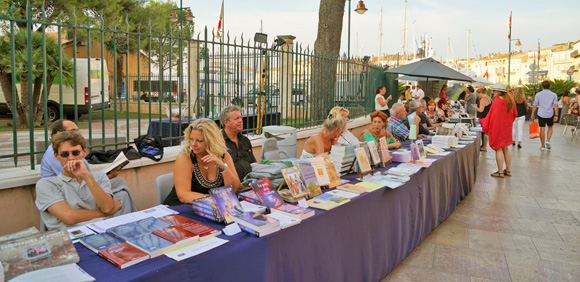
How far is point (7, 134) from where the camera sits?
895 centimetres

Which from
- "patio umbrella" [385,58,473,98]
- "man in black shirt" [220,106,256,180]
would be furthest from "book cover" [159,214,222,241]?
"patio umbrella" [385,58,473,98]

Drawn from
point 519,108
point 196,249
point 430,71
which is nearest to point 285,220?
point 196,249

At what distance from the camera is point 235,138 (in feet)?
13.8

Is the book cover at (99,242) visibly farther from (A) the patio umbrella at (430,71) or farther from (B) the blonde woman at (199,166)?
(A) the patio umbrella at (430,71)

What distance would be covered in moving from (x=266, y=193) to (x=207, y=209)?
0.43 metres

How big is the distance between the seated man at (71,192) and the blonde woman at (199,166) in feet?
1.56

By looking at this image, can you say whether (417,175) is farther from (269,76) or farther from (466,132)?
(466,132)

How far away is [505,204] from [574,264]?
2069 mm

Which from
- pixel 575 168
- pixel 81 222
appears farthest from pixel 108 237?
pixel 575 168

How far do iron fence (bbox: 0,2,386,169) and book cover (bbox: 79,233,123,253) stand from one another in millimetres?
1413

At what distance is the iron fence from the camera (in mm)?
3381

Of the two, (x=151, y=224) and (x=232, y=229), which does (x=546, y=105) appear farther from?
(x=151, y=224)

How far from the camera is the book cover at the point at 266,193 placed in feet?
8.32

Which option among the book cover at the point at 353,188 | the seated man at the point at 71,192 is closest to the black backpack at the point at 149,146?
the seated man at the point at 71,192
